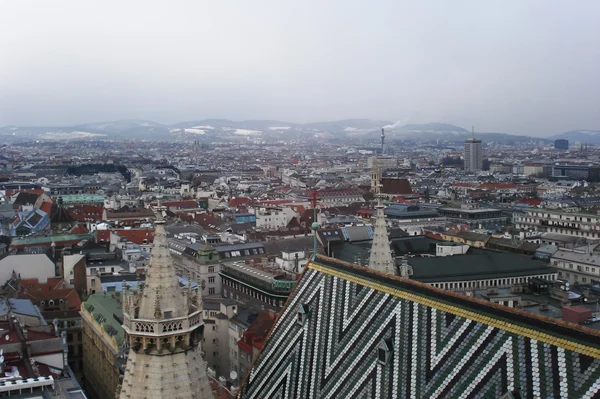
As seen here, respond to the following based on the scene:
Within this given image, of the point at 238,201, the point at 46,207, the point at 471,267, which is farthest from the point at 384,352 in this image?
the point at 238,201

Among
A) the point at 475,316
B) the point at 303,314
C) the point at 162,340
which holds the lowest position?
the point at 303,314

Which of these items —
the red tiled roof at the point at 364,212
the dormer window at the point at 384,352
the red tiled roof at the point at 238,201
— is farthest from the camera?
the red tiled roof at the point at 238,201

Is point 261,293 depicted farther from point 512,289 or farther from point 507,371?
point 507,371

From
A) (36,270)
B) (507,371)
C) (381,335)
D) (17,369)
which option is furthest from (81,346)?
(507,371)

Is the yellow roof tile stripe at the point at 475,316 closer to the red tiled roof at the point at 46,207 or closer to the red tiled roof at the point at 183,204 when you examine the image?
the red tiled roof at the point at 46,207

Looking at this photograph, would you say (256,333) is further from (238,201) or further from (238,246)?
(238,201)

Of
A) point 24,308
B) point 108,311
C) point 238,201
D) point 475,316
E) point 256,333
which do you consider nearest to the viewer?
point 475,316

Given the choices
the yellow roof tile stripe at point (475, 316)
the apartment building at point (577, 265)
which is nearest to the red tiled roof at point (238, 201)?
the apartment building at point (577, 265)
